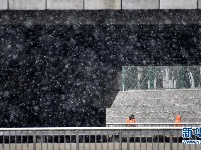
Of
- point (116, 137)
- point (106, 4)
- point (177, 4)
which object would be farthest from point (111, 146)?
point (177, 4)

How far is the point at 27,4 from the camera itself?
21.7 m

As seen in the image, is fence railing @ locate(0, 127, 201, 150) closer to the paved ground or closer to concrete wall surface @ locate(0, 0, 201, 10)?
the paved ground

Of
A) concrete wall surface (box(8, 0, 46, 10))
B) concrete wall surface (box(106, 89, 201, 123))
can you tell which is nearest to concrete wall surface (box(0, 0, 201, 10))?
concrete wall surface (box(8, 0, 46, 10))

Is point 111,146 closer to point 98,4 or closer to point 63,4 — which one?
point 98,4

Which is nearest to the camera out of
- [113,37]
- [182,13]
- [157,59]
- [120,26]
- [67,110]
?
[182,13]

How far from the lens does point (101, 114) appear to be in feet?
94.3

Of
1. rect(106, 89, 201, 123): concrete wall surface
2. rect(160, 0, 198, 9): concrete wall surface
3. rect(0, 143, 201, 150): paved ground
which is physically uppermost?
rect(160, 0, 198, 9): concrete wall surface

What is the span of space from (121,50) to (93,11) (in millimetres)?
7950

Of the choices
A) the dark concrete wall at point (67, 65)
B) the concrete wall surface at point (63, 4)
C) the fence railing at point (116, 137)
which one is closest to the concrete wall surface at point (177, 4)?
the concrete wall surface at point (63, 4)

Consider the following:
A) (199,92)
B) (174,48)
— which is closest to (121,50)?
(174,48)

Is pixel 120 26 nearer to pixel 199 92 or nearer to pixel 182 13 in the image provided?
pixel 182 13

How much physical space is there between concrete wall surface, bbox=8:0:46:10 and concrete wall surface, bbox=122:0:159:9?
2.68 m

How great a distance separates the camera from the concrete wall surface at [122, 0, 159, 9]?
21531mm

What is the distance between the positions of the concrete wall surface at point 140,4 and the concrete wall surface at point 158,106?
2370 centimetres
